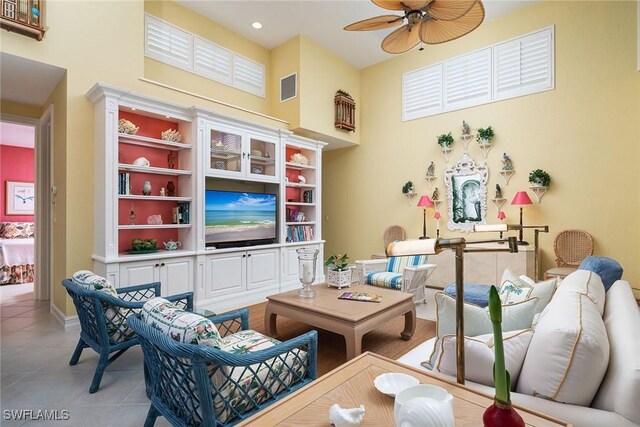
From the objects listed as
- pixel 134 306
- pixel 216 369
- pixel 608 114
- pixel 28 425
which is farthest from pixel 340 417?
pixel 608 114

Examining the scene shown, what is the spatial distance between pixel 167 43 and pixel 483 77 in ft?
15.6

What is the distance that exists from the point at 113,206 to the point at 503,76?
556 cm

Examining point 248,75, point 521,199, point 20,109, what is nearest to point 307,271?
point 521,199

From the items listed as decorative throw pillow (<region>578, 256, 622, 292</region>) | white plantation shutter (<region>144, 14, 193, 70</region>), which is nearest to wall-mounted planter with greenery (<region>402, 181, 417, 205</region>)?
decorative throw pillow (<region>578, 256, 622, 292</region>)

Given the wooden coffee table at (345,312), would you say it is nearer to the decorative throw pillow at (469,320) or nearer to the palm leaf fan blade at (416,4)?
the decorative throw pillow at (469,320)

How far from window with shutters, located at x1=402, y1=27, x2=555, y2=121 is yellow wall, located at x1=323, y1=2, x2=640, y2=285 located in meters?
0.11

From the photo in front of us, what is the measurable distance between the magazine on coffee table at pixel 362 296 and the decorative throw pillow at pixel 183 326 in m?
1.73

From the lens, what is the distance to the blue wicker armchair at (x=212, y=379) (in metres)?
1.30

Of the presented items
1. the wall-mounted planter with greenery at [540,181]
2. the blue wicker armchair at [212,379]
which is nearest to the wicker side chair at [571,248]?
Result: the wall-mounted planter with greenery at [540,181]

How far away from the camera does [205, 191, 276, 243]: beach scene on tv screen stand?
425 centimetres

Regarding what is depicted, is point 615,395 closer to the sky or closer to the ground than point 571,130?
closer to the ground

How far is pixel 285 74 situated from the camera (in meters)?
5.58

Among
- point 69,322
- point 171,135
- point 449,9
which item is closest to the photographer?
point 449,9

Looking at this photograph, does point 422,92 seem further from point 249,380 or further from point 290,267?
point 249,380
